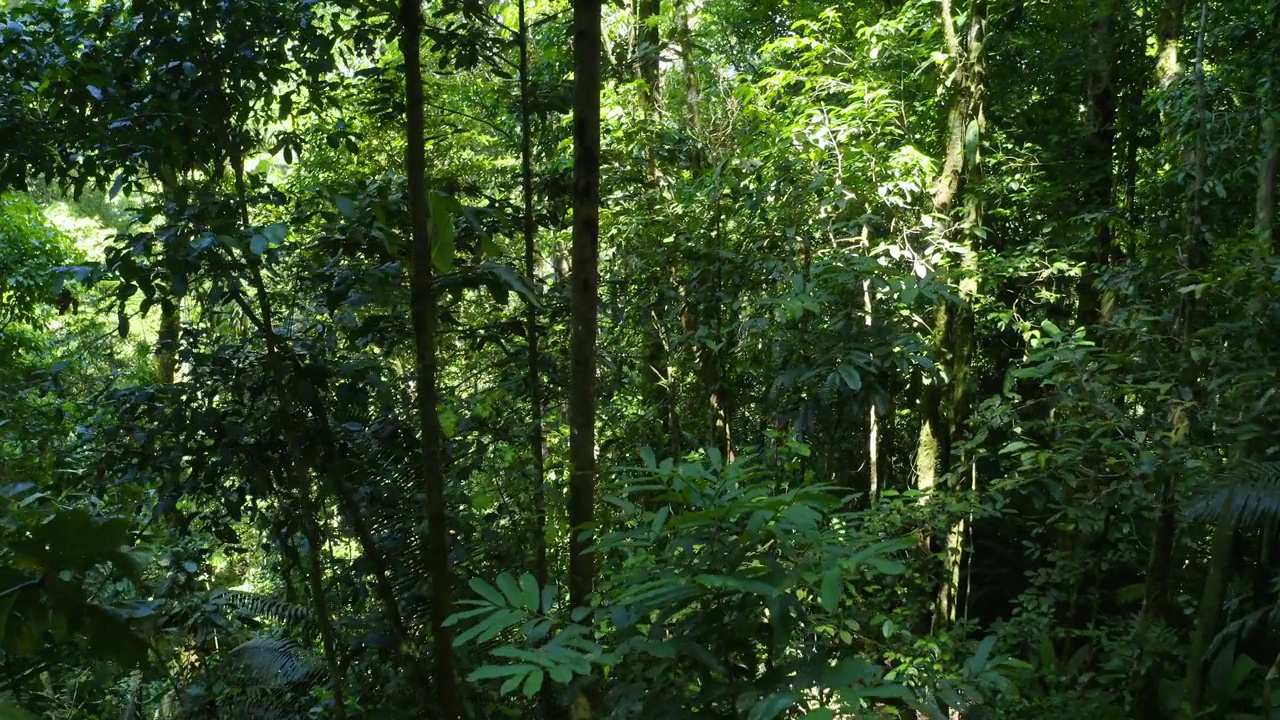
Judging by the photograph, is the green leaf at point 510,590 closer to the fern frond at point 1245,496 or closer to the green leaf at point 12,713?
the green leaf at point 12,713

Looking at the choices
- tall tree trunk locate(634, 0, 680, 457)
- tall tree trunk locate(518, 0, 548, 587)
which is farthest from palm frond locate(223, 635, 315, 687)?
tall tree trunk locate(634, 0, 680, 457)

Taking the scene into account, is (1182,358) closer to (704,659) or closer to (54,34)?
(704,659)

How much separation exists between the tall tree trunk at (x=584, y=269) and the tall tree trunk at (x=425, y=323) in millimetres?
445

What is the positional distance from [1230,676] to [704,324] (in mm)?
3052

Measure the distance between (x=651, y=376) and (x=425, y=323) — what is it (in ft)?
10.5

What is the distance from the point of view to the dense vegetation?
2.06 meters

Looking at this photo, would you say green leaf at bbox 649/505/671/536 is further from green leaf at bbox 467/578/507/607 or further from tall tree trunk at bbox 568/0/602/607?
tall tree trunk at bbox 568/0/602/607

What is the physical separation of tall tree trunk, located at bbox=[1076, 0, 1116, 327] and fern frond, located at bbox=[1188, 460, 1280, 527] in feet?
9.70

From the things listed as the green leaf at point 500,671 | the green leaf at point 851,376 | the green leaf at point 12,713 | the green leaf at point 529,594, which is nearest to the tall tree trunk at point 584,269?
the green leaf at point 529,594

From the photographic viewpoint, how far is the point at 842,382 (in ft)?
14.1

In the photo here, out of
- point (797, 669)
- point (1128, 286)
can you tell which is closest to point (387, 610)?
point (797, 669)

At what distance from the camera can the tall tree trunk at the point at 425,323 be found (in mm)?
2633

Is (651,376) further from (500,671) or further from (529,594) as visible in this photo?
(500,671)

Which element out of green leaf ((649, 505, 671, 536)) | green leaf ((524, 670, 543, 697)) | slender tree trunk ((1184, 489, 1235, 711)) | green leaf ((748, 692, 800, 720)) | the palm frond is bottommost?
the palm frond
